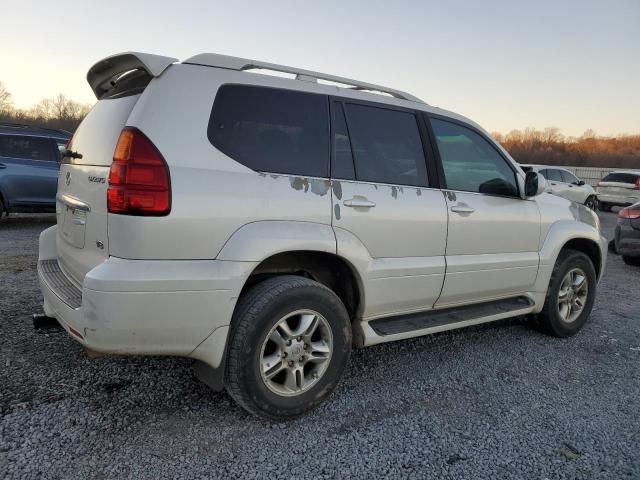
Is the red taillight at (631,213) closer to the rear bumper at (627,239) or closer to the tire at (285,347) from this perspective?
the rear bumper at (627,239)

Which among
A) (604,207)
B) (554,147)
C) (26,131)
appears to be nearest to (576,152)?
(554,147)

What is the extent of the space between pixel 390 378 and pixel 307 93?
194 cm

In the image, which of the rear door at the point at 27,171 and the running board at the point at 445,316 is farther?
the rear door at the point at 27,171

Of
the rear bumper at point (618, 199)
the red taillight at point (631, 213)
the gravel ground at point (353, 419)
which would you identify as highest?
the red taillight at point (631, 213)

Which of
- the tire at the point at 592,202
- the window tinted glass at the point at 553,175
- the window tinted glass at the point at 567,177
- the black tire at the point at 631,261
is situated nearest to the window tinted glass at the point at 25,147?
the black tire at the point at 631,261

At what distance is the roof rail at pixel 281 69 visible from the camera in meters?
2.62

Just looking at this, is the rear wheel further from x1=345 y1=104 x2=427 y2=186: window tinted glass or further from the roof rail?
x1=345 y1=104 x2=427 y2=186: window tinted glass

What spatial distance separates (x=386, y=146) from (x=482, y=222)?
964 millimetres

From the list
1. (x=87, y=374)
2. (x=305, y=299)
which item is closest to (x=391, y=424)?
(x=305, y=299)

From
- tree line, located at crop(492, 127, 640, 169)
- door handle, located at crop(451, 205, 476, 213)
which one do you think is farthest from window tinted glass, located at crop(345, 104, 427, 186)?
tree line, located at crop(492, 127, 640, 169)

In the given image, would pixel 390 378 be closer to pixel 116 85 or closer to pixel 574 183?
pixel 116 85

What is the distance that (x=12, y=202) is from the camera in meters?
9.19

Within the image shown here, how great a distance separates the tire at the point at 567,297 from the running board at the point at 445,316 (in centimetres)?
34

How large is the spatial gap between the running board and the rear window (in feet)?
57.9
